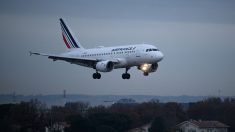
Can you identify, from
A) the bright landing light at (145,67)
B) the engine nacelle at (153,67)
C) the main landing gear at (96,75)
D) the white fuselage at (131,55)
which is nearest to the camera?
the white fuselage at (131,55)

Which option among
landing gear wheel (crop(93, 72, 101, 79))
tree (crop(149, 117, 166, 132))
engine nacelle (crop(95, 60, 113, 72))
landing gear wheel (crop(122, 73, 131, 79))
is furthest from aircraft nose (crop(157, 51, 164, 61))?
tree (crop(149, 117, 166, 132))

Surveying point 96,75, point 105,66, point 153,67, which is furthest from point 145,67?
point 96,75

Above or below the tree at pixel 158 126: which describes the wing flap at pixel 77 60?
above

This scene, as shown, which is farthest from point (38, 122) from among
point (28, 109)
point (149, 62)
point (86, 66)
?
→ point (149, 62)

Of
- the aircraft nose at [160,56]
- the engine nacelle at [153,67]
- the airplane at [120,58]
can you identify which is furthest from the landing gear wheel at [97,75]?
the aircraft nose at [160,56]

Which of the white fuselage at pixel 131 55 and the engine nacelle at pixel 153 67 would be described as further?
the engine nacelle at pixel 153 67

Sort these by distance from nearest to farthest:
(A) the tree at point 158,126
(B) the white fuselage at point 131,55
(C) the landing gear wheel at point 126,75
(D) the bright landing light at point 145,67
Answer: (B) the white fuselage at point 131,55 < (D) the bright landing light at point 145,67 < (C) the landing gear wheel at point 126,75 < (A) the tree at point 158,126

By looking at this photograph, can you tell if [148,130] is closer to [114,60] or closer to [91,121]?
[91,121]

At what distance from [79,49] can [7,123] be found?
58.0 ft

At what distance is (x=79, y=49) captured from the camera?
19538 centimetres

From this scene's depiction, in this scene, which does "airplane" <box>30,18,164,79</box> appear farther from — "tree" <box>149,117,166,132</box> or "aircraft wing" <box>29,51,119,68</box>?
"tree" <box>149,117,166,132</box>

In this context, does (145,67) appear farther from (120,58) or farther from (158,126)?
(158,126)

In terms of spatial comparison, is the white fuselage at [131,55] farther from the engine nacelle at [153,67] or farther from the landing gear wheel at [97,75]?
the landing gear wheel at [97,75]

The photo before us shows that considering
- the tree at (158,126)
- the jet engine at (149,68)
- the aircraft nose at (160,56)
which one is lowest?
the tree at (158,126)
